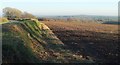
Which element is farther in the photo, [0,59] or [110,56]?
[110,56]

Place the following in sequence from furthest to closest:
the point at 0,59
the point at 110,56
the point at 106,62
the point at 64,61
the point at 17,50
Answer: the point at 110,56, the point at 106,62, the point at 64,61, the point at 17,50, the point at 0,59

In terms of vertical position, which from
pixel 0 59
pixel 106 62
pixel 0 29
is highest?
pixel 0 29

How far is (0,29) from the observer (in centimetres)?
1672

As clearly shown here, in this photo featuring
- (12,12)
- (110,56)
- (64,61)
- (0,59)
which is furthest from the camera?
(12,12)

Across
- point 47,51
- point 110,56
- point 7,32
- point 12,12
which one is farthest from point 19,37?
point 12,12

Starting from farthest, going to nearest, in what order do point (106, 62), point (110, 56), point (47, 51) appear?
point (110, 56) < point (106, 62) < point (47, 51)

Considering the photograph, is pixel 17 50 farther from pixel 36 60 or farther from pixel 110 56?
pixel 110 56

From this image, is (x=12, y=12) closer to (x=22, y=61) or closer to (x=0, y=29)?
(x=0, y=29)

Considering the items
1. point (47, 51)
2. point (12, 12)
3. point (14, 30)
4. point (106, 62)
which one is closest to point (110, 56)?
point (106, 62)

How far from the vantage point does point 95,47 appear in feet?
77.9

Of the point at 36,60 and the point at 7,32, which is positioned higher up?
the point at 7,32

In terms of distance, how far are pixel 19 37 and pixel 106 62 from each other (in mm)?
5649

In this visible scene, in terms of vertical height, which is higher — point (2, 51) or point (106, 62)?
point (2, 51)

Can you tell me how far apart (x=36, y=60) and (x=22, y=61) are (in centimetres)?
89
